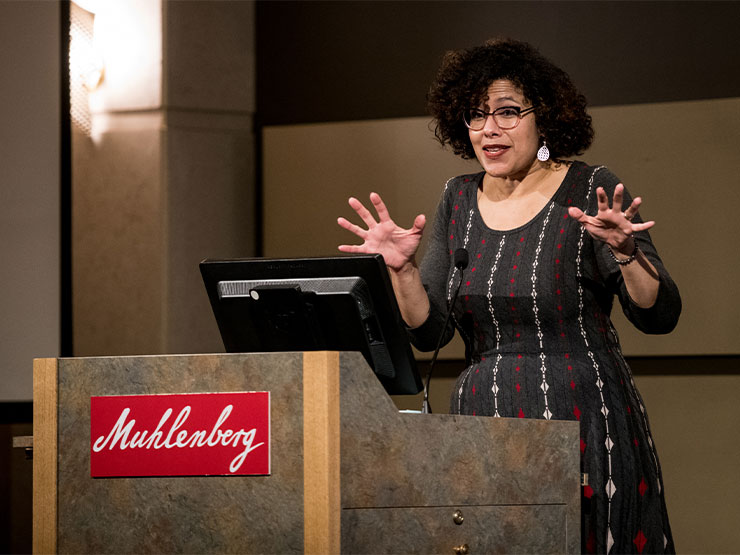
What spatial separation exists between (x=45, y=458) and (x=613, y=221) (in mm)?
1058

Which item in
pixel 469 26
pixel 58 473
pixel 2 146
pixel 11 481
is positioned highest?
pixel 469 26

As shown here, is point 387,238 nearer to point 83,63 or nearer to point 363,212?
point 363,212

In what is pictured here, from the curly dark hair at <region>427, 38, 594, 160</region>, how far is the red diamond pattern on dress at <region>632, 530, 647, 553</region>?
87 centimetres

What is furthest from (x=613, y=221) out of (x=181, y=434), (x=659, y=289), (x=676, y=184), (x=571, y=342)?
(x=676, y=184)

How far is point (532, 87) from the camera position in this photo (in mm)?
2225

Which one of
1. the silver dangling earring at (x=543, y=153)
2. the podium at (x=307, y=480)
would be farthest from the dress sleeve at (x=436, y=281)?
the podium at (x=307, y=480)

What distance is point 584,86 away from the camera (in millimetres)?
3779

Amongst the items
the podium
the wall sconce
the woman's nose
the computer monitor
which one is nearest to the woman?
the woman's nose

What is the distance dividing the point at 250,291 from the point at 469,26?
8.12 feet

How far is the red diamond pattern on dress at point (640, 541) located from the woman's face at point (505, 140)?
83cm

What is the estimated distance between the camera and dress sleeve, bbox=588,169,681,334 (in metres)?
1.94

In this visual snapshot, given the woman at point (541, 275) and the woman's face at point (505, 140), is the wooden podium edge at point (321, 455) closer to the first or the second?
the woman at point (541, 275)

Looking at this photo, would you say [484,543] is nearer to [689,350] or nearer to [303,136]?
[689,350]

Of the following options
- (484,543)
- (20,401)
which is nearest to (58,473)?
(484,543)
